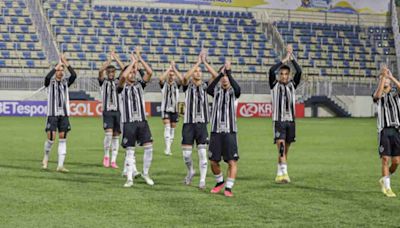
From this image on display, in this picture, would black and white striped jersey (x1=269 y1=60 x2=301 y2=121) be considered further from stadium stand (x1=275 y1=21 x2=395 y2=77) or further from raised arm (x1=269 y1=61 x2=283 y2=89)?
stadium stand (x1=275 y1=21 x2=395 y2=77)

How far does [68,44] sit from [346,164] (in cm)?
3497

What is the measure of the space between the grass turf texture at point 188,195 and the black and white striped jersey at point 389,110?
1.30 meters

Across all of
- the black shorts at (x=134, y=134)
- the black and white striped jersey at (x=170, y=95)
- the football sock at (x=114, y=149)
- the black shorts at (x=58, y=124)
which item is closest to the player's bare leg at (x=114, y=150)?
the football sock at (x=114, y=149)

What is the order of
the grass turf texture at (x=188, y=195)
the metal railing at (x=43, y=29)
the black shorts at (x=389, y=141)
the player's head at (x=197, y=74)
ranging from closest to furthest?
the grass turf texture at (x=188, y=195) < the black shorts at (x=389, y=141) < the player's head at (x=197, y=74) < the metal railing at (x=43, y=29)

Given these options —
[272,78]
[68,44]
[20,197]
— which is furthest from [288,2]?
[20,197]

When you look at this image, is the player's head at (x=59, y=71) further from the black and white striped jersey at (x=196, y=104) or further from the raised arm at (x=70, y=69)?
the black and white striped jersey at (x=196, y=104)

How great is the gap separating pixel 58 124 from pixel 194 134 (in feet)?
13.3

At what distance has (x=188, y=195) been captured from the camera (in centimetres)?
1273

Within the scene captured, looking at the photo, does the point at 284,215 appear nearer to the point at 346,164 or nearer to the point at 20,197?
the point at 20,197

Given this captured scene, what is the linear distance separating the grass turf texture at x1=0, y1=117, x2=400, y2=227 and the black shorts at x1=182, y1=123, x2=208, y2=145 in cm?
85

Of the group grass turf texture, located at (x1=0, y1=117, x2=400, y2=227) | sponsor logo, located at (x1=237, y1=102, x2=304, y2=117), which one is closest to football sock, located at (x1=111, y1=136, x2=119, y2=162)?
grass turf texture, located at (x1=0, y1=117, x2=400, y2=227)

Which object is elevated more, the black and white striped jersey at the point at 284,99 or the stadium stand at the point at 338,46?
the stadium stand at the point at 338,46

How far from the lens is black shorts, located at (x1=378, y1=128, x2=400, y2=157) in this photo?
13.2 meters

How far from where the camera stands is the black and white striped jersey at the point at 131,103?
46.1ft
